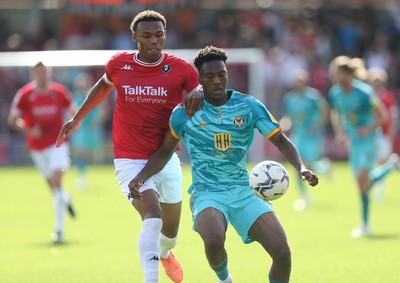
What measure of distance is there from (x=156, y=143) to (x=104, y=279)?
2.02 metres

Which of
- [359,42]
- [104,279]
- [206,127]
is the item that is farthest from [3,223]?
[359,42]

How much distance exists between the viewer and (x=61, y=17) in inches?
1222

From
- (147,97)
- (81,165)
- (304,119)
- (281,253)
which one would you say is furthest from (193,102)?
(81,165)

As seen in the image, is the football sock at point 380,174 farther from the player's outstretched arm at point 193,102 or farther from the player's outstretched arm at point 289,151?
the player's outstretched arm at point 193,102

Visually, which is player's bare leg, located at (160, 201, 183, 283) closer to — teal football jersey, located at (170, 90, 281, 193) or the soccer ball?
teal football jersey, located at (170, 90, 281, 193)

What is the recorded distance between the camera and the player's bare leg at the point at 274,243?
307 inches

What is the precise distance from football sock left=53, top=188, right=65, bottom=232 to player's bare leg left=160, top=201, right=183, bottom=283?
4.08 meters

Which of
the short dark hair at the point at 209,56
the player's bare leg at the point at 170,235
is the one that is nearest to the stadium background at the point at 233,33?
the player's bare leg at the point at 170,235

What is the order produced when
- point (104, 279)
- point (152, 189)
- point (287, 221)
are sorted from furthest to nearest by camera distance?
point (287, 221) < point (104, 279) < point (152, 189)

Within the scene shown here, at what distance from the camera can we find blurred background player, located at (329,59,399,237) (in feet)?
45.7

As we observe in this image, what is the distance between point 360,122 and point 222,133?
256 inches

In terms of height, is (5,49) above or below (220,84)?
above

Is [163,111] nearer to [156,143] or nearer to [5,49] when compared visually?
[156,143]

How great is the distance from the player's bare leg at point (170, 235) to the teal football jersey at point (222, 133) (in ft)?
3.71
